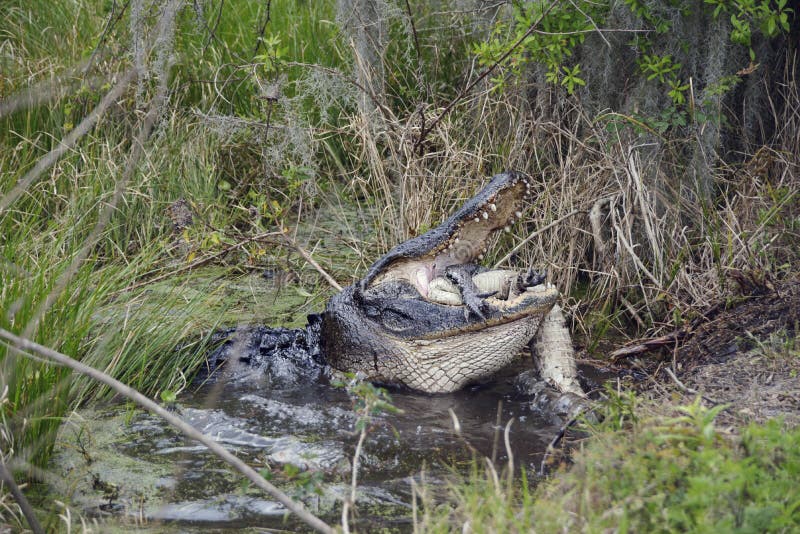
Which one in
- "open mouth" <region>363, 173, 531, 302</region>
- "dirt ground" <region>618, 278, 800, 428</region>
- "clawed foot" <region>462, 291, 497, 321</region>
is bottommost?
"dirt ground" <region>618, 278, 800, 428</region>

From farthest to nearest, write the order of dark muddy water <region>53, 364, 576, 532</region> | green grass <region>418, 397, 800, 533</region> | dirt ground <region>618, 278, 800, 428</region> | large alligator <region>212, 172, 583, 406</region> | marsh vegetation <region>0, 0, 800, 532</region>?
large alligator <region>212, 172, 583, 406</region>
marsh vegetation <region>0, 0, 800, 532</region>
dirt ground <region>618, 278, 800, 428</region>
dark muddy water <region>53, 364, 576, 532</region>
green grass <region>418, 397, 800, 533</region>

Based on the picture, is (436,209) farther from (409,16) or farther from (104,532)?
(104,532)

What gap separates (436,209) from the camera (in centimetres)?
529

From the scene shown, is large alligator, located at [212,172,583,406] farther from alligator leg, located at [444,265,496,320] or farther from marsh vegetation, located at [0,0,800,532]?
marsh vegetation, located at [0,0,800,532]

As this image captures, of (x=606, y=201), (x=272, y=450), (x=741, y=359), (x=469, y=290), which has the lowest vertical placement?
(x=272, y=450)

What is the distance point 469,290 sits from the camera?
403 centimetres

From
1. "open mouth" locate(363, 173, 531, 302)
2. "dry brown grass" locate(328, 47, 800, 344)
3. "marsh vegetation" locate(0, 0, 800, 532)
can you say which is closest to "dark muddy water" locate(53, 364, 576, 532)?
"marsh vegetation" locate(0, 0, 800, 532)

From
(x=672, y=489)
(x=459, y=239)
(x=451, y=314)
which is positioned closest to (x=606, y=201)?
(x=459, y=239)

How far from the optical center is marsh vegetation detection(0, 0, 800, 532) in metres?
3.87

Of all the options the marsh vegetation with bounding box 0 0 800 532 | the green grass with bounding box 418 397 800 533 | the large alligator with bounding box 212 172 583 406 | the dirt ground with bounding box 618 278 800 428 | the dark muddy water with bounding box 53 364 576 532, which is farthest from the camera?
the large alligator with bounding box 212 172 583 406

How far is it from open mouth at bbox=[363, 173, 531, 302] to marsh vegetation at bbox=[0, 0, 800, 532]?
727 millimetres

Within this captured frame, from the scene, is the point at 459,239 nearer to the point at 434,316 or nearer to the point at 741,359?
A: the point at 434,316

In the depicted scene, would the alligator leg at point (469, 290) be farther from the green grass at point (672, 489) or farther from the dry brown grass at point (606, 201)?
the green grass at point (672, 489)

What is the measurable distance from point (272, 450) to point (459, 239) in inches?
53.8
